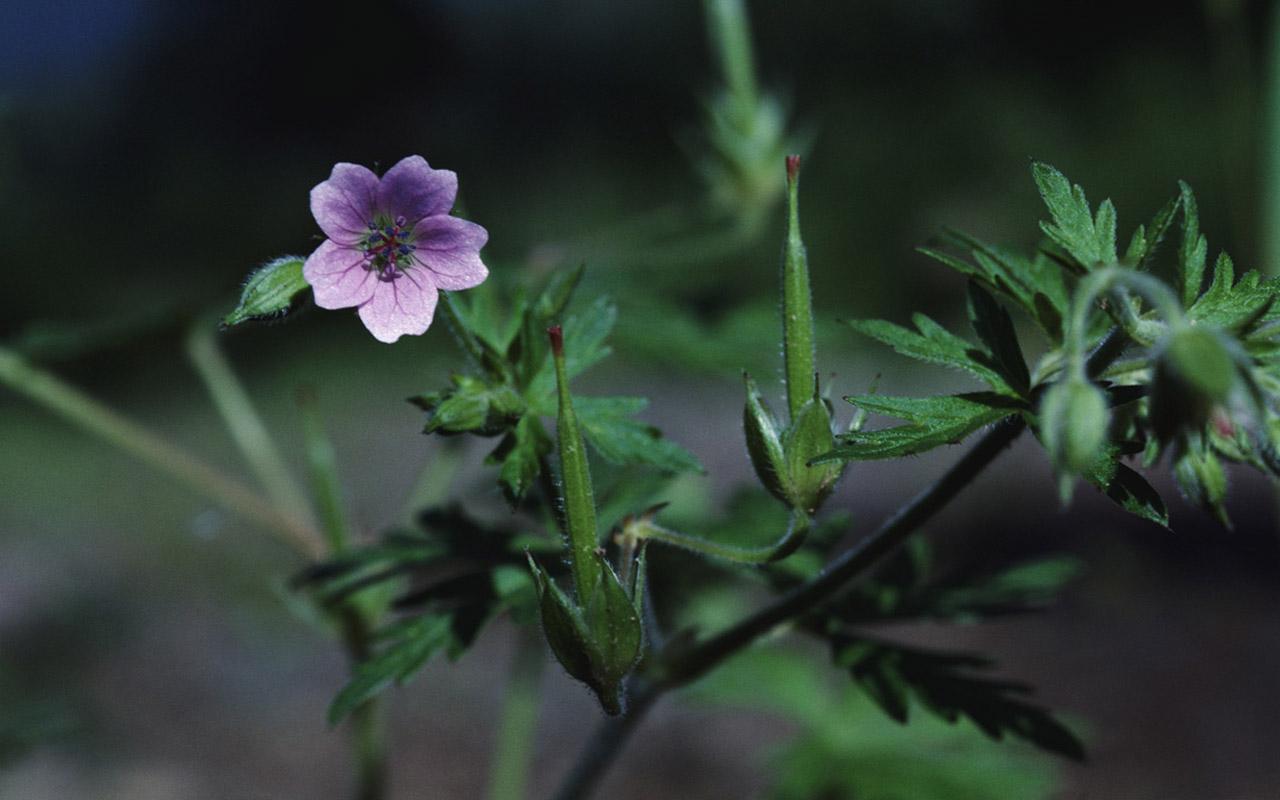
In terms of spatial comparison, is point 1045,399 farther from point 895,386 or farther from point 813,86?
point 813,86

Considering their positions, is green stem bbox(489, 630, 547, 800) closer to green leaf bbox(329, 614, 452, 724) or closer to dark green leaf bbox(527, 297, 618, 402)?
green leaf bbox(329, 614, 452, 724)

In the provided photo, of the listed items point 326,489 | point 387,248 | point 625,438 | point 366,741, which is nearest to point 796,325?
point 625,438

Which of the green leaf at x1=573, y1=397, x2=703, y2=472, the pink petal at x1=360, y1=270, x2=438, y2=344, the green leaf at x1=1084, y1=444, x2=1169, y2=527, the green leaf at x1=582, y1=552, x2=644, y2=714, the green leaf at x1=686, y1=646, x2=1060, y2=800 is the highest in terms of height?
the pink petal at x1=360, y1=270, x2=438, y2=344

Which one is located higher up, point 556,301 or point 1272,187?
point 556,301

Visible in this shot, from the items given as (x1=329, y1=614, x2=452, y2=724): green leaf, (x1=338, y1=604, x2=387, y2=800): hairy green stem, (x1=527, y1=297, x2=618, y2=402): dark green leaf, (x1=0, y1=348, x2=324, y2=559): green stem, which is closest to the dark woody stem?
(x1=329, y1=614, x2=452, y2=724): green leaf

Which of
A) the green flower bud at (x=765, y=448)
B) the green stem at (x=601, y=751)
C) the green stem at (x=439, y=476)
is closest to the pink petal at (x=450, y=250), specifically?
the green flower bud at (x=765, y=448)

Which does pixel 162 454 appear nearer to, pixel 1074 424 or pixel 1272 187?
pixel 1074 424

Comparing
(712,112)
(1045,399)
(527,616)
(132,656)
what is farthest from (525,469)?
(132,656)
